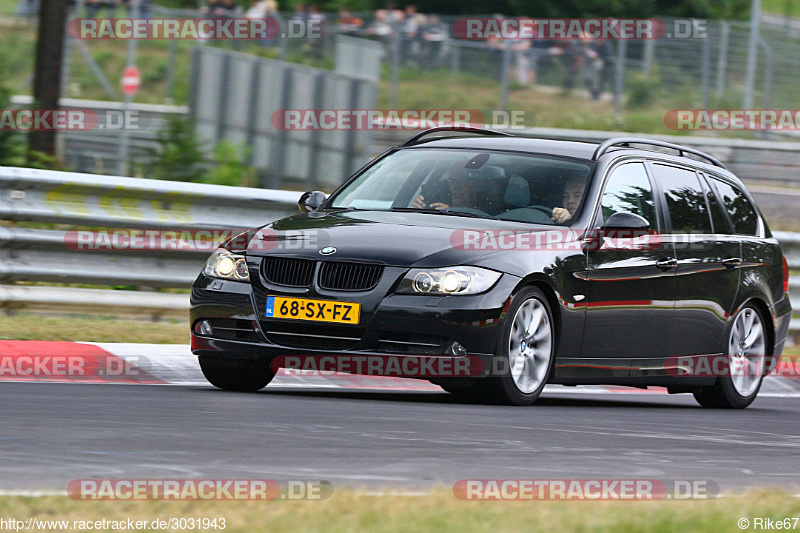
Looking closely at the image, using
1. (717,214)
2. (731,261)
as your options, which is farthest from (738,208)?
(731,261)

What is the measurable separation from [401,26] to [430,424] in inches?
843

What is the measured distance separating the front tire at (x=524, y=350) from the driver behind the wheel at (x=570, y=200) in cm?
65

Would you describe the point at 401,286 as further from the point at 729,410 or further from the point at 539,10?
the point at 539,10

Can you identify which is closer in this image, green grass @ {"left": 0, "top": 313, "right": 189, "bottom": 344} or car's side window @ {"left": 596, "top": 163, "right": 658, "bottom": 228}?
car's side window @ {"left": 596, "top": 163, "right": 658, "bottom": 228}

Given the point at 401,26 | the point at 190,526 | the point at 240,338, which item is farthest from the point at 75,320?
the point at 401,26

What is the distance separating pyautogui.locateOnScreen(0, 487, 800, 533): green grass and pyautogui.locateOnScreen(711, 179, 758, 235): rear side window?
6.17 meters

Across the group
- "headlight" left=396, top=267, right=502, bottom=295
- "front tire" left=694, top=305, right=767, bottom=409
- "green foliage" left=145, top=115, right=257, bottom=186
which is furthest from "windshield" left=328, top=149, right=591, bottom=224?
"green foliage" left=145, top=115, right=257, bottom=186

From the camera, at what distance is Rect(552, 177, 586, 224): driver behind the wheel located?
31.4 feet

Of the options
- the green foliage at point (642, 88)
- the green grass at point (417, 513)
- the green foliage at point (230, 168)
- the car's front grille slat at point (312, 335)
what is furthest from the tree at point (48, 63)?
the green grass at point (417, 513)

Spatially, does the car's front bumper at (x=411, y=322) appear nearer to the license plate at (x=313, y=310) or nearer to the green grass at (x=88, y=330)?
the license plate at (x=313, y=310)

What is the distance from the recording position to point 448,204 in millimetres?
9711

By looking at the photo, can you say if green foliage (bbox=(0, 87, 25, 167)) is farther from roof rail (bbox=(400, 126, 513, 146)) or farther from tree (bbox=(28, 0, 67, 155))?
roof rail (bbox=(400, 126, 513, 146))

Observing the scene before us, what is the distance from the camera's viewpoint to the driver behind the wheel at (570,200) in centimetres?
956

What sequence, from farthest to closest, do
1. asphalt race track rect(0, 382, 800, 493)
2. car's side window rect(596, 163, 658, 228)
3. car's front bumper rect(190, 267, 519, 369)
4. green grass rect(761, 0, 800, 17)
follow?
1. green grass rect(761, 0, 800, 17)
2. car's side window rect(596, 163, 658, 228)
3. car's front bumper rect(190, 267, 519, 369)
4. asphalt race track rect(0, 382, 800, 493)
